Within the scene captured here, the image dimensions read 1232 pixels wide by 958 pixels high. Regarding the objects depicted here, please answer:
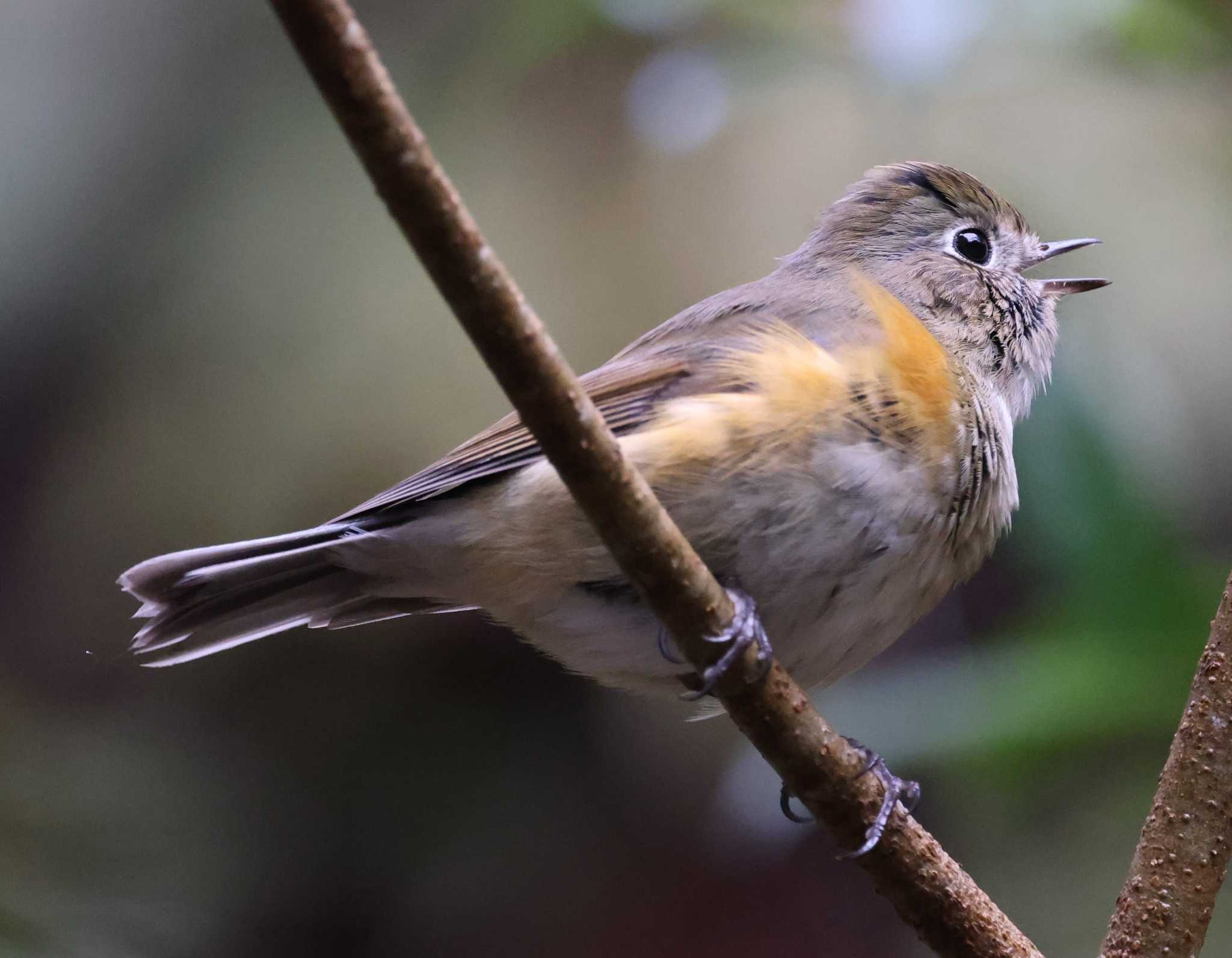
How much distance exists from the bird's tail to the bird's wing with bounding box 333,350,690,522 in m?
0.13

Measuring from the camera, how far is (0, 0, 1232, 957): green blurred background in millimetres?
3348

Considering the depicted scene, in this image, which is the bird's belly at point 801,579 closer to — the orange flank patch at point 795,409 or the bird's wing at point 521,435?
the orange flank patch at point 795,409

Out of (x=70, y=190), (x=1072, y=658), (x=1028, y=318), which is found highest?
(x=70, y=190)

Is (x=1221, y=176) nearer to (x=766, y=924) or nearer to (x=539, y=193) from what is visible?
(x=539, y=193)

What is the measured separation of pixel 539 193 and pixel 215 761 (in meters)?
2.20

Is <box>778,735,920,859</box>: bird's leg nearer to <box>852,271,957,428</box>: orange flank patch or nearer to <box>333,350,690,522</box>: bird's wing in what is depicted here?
→ <box>852,271,957,428</box>: orange flank patch

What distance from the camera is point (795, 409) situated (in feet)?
6.54

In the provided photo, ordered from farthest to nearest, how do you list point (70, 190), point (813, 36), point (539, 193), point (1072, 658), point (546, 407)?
1. point (539, 193)
2. point (70, 190)
3. point (813, 36)
4. point (1072, 658)
5. point (546, 407)

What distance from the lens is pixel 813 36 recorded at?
3.19 meters

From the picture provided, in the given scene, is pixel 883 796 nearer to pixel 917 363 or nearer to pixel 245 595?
pixel 917 363

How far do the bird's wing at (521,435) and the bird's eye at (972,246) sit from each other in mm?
866

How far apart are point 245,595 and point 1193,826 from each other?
1645mm

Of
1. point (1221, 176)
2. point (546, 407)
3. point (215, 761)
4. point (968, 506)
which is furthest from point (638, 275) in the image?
point (546, 407)

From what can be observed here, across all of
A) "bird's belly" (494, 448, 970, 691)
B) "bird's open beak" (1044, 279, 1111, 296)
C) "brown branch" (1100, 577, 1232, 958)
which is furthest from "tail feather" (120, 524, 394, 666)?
"bird's open beak" (1044, 279, 1111, 296)
